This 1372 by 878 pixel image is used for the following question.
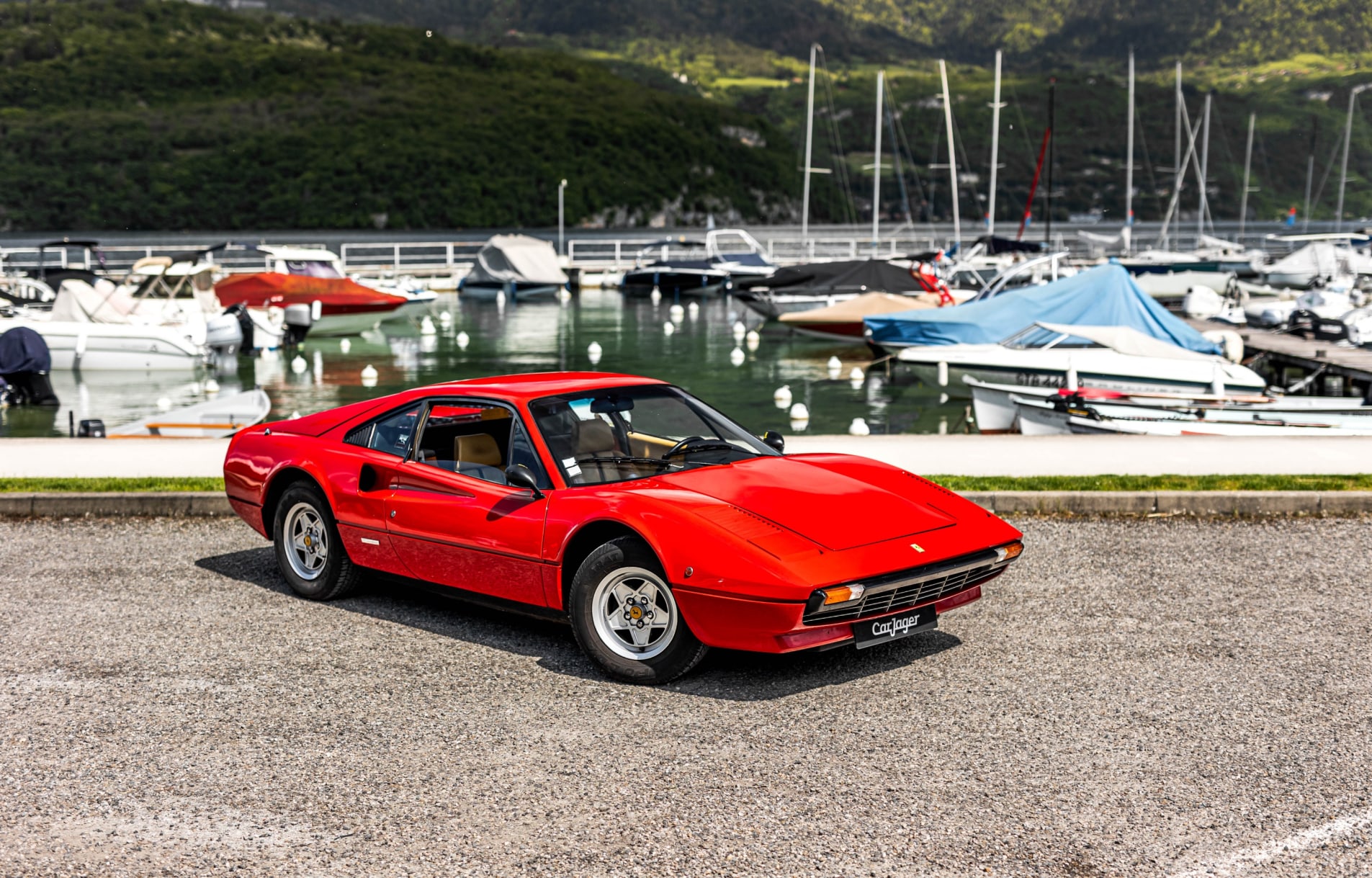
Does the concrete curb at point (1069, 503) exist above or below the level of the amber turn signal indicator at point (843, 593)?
below

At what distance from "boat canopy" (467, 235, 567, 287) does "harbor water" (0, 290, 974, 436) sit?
7643 millimetres

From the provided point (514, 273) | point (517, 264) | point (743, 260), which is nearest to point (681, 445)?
point (514, 273)

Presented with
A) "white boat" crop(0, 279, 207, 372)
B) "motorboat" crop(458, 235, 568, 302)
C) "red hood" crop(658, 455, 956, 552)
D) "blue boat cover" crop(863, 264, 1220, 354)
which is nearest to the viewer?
"red hood" crop(658, 455, 956, 552)

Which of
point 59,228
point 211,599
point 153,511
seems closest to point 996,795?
point 211,599

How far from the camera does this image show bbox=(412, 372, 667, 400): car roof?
704 centimetres

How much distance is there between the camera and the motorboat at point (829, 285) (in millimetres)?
36188

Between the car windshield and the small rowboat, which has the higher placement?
the car windshield

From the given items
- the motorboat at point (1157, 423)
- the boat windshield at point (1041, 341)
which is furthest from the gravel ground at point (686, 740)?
the boat windshield at point (1041, 341)

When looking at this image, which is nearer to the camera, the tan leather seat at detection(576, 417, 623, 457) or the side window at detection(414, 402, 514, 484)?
the tan leather seat at detection(576, 417, 623, 457)

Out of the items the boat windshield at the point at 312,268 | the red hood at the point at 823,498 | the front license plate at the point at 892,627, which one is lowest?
the front license plate at the point at 892,627

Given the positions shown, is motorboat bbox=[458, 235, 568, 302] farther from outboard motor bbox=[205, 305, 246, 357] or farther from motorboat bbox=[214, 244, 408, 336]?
outboard motor bbox=[205, 305, 246, 357]

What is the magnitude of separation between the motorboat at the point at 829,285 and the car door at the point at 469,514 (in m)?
29.1

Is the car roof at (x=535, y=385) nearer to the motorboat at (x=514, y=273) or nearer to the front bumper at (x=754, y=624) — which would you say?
the front bumper at (x=754, y=624)

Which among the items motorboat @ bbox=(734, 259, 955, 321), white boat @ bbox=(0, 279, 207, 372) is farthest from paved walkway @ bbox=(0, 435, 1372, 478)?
motorboat @ bbox=(734, 259, 955, 321)
